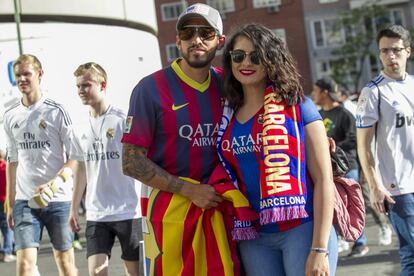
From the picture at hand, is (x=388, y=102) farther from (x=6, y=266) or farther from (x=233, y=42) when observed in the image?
(x=6, y=266)

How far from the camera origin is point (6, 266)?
11.7 meters

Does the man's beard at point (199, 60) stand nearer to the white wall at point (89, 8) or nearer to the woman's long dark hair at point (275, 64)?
the woman's long dark hair at point (275, 64)

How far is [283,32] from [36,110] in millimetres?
53042

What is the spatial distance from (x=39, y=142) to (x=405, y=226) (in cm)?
295

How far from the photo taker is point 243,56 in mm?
4176

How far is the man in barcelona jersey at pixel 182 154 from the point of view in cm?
421

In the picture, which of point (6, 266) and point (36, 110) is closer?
point (36, 110)

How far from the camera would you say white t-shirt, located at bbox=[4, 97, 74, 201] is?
6.91m

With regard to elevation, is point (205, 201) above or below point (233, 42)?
below

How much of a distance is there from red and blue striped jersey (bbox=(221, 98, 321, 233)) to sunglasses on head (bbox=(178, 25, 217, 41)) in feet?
1.70

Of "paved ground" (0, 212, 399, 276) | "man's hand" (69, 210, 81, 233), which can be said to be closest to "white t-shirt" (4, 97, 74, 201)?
"man's hand" (69, 210, 81, 233)

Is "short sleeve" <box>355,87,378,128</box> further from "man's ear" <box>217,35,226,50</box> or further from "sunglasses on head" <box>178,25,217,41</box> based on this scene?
"sunglasses on head" <box>178,25,217,41</box>

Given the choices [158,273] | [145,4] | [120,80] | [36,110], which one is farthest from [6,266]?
[158,273]

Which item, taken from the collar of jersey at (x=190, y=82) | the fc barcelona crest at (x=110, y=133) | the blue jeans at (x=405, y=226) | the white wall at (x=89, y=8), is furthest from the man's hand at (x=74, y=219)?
the white wall at (x=89, y=8)
